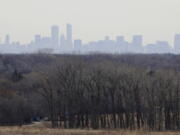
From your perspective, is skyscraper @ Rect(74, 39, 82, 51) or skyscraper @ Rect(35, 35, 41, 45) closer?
skyscraper @ Rect(74, 39, 82, 51)

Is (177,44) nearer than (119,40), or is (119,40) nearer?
(177,44)

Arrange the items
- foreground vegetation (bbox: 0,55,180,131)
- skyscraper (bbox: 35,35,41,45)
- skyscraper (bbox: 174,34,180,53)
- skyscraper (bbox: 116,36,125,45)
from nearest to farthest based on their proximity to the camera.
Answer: foreground vegetation (bbox: 0,55,180,131)
skyscraper (bbox: 174,34,180,53)
skyscraper (bbox: 116,36,125,45)
skyscraper (bbox: 35,35,41,45)

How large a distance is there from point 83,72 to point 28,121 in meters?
9.32

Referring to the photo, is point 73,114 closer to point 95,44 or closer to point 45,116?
point 45,116

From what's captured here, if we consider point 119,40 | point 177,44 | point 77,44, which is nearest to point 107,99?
point 77,44

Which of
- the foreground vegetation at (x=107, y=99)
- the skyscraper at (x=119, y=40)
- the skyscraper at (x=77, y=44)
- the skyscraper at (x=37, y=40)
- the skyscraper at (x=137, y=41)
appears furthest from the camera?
the skyscraper at (x=37, y=40)

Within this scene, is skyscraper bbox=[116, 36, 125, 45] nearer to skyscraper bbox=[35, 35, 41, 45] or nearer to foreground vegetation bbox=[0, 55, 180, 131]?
skyscraper bbox=[35, 35, 41, 45]

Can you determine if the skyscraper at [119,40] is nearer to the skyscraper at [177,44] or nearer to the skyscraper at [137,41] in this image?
the skyscraper at [137,41]

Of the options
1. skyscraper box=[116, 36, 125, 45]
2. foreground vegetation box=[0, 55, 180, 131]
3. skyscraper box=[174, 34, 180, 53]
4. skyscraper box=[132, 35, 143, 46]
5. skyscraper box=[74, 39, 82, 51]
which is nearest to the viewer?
foreground vegetation box=[0, 55, 180, 131]

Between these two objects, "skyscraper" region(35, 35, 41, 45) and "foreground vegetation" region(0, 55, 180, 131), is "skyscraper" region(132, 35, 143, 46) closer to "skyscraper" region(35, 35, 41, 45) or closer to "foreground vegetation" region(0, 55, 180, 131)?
"skyscraper" region(35, 35, 41, 45)

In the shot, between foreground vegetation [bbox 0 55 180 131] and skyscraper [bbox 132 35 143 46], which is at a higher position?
skyscraper [bbox 132 35 143 46]

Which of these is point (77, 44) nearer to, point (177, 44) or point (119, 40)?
point (119, 40)

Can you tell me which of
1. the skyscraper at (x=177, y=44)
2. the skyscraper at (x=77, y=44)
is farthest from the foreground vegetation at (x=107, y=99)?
the skyscraper at (x=177, y=44)


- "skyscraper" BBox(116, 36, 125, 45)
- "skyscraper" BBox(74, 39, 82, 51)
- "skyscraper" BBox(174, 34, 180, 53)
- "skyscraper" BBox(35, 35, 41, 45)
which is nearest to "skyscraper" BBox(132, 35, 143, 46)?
"skyscraper" BBox(116, 36, 125, 45)
